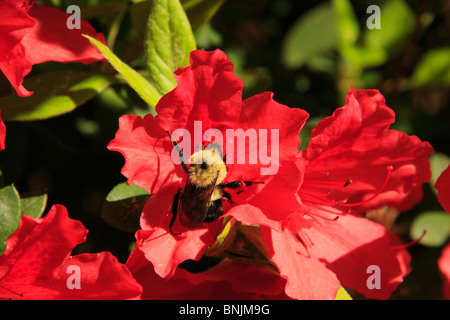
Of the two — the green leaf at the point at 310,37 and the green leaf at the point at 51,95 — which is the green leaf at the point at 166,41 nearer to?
the green leaf at the point at 51,95

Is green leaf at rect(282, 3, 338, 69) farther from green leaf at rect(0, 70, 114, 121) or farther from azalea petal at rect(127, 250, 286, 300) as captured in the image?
azalea petal at rect(127, 250, 286, 300)

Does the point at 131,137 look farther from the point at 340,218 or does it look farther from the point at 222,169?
the point at 340,218

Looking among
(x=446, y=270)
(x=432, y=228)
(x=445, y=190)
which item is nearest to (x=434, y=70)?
(x=432, y=228)

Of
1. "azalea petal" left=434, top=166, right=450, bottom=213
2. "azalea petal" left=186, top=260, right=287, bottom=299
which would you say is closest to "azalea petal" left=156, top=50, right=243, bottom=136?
"azalea petal" left=186, top=260, right=287, bottom=299

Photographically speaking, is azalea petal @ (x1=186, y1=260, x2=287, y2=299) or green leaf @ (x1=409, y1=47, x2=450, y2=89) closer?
azalea petal @ (x1=186, y1=260, x2=287, y2=299)

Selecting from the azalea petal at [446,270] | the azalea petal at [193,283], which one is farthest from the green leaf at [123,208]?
the azalea petal at [446,270]

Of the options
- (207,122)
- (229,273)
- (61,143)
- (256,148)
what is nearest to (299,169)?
(256,148)

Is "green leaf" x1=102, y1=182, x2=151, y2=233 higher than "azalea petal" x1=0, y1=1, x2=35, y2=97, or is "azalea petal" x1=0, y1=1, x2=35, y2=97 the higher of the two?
"azalea petal" x1=0, y1=1, x2=35, y2=97

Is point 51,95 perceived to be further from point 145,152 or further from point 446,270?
point 446,270
